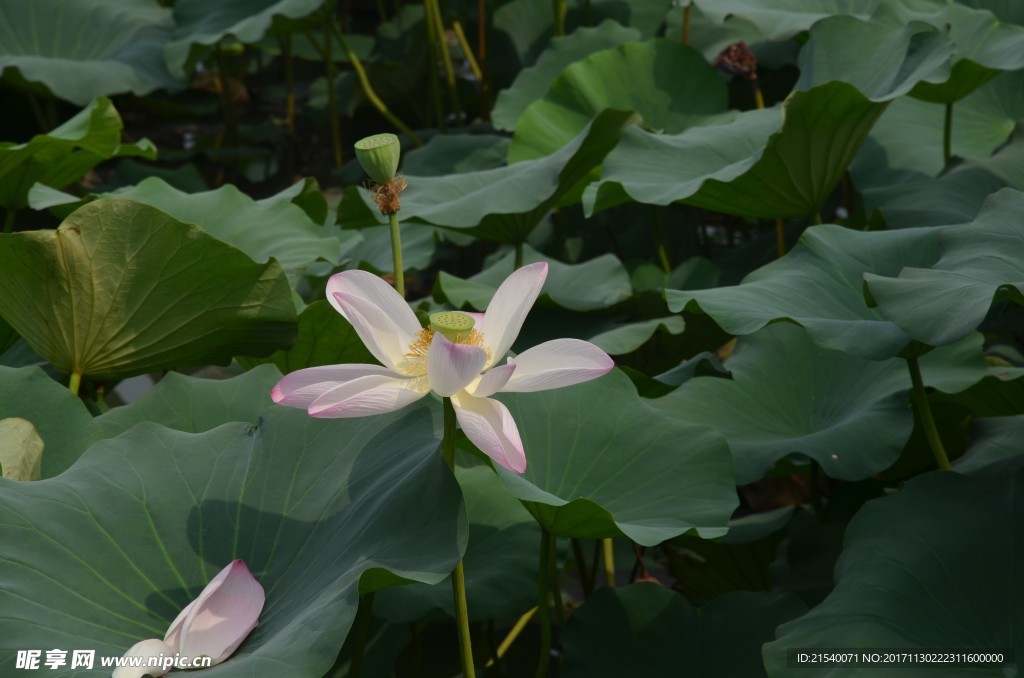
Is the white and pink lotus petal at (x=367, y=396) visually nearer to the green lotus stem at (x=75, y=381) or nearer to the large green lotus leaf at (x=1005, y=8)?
the green lotus stem at (x=75, y=381)

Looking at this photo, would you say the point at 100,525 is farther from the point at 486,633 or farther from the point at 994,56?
the point at 994,56

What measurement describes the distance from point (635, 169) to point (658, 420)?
0.66 m

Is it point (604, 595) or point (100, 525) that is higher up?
point (100, 525)

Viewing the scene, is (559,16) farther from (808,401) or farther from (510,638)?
(510,638)

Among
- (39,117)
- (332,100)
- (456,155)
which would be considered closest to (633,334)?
(456,155)

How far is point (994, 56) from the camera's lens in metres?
1.88

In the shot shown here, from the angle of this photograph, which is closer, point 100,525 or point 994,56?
point 100,525

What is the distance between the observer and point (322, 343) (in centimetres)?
150

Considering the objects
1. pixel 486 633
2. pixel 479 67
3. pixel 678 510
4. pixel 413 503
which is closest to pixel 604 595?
pixel 678 510

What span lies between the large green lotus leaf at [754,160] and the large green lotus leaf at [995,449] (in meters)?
0.48

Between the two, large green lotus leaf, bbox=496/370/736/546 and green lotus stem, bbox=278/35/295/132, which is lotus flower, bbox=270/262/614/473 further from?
green lotus stem, bbox=278/35/295/132

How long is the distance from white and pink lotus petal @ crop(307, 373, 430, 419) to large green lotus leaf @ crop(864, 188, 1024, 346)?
0.51 metres

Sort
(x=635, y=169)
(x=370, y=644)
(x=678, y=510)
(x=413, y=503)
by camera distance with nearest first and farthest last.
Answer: (x=413, y=503), (x=678, y=510), (x=370, y=644), (x=635, y=169)

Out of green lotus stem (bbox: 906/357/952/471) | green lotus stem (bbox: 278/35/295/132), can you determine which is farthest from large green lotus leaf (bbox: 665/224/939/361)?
green lotus stem (bbox: 278/35/295/132)
